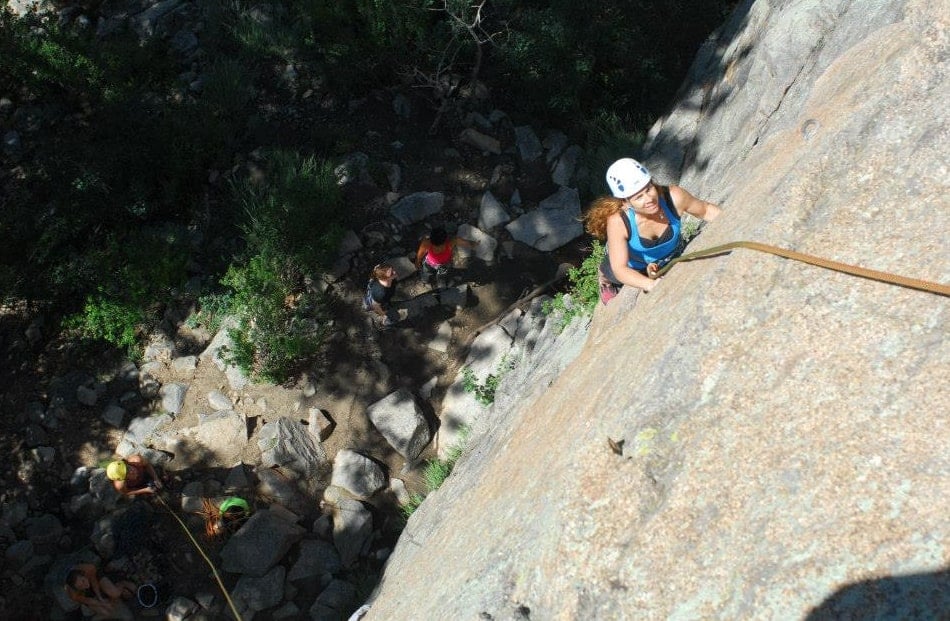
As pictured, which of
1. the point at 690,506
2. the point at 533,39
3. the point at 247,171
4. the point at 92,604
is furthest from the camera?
the point at 247,171

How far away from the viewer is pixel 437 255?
22.2ft

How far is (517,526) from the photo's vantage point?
2.85m

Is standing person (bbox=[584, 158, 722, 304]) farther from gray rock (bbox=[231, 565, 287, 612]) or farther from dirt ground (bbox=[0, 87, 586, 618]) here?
gray rock (bbox=[231, 565, 287, 612])

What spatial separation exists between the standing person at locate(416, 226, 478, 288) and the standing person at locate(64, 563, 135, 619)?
4002 mm

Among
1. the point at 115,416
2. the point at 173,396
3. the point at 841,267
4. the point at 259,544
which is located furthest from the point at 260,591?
the point at 841,267

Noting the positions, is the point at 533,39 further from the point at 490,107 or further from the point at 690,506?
the point at 690,506

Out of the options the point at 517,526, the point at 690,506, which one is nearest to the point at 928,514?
the point at 690,506

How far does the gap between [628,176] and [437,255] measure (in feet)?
12.1

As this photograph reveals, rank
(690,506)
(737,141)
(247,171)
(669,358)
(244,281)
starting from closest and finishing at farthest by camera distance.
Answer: (690,506)
(669,358)
(737,141)
(244,281)
(247,171)

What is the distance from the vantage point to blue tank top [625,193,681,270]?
3441 millimetres

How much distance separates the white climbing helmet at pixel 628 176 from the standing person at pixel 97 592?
18.4 ft

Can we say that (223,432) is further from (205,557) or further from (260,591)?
(260,591)

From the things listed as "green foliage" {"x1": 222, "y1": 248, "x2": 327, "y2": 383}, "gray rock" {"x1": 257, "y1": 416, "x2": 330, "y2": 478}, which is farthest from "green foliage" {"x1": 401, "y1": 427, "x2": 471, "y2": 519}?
"green foliage" {"x1": 222, "y1": 248, "x2": 327, "y2": 383}

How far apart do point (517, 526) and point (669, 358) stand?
3.09ft
